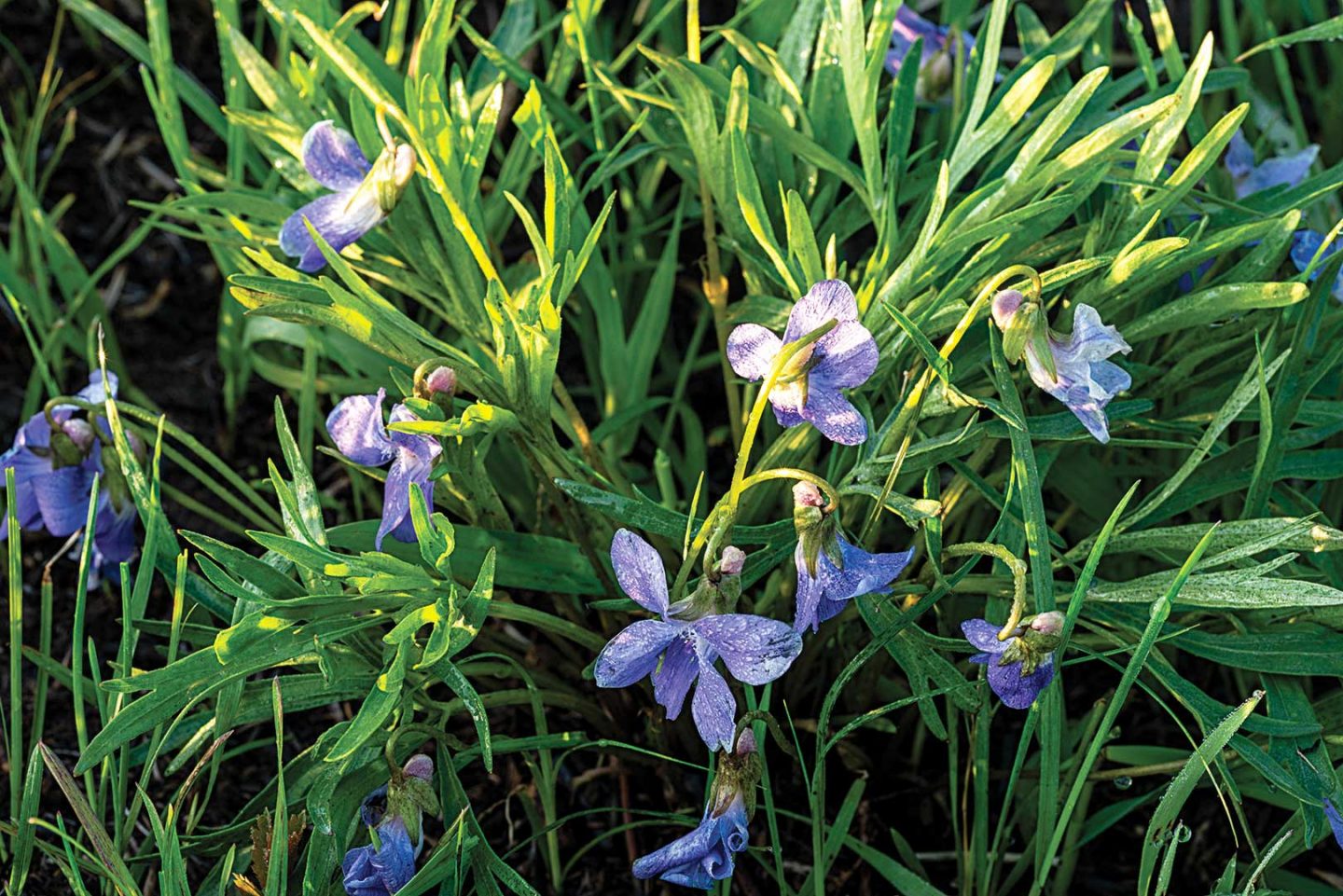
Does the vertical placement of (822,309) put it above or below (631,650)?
above

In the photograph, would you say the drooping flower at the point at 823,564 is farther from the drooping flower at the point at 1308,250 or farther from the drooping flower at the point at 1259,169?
the drooping flower at the point at 1259,169

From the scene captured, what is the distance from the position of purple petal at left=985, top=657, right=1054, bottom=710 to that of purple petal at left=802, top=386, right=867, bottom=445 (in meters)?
0.20

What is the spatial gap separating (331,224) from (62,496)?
378 mm

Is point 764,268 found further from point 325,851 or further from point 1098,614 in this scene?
point 325,851

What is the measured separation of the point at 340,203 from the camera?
125 centimetres

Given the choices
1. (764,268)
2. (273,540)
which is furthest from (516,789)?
(764,268)

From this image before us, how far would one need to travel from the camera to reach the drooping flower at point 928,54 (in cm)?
153

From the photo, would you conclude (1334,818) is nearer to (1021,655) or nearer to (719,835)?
(1021,655)

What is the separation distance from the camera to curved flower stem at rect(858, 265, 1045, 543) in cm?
100

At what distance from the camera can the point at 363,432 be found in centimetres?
111

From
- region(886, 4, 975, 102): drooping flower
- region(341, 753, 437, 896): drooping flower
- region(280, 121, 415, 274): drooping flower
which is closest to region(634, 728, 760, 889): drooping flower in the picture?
region(341, 753, 437, 896): drooping flower

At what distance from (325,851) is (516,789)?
0.25 metres

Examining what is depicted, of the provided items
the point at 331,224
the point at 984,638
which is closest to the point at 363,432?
the point at 331,224

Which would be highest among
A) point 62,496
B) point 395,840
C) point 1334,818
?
point 62,496
